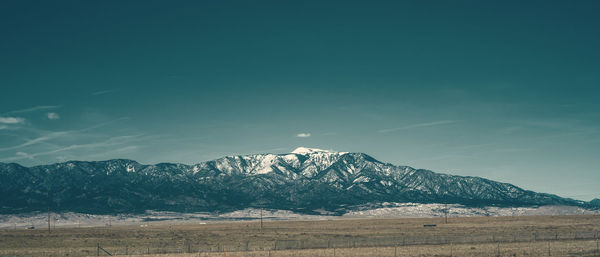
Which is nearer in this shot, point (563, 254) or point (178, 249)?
point (563, 254)

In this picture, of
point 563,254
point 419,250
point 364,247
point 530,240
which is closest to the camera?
point 563,254

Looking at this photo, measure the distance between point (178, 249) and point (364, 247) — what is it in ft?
90.3

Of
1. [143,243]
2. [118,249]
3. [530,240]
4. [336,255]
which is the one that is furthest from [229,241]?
[530,240]

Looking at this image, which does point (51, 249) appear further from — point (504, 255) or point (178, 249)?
point (504, 255)

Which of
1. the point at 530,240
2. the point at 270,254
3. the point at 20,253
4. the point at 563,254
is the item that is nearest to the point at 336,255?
the point at 270,254

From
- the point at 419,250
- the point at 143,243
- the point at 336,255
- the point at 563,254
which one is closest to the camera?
the point at 563,254

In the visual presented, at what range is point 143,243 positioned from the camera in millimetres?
86312

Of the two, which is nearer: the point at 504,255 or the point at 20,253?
the point at 504,255

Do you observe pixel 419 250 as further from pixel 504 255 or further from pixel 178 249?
pixel 178 249

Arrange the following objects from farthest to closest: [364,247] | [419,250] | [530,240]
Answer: [530,240] → [364,247] → [419,250]

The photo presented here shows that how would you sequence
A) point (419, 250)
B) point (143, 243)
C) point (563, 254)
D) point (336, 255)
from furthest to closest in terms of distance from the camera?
point (143, 243)
point (419, 250)
point (336, 255)
point (563, 254)

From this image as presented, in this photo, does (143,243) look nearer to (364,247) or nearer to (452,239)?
(364,247)

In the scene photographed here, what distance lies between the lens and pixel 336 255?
59344 mm

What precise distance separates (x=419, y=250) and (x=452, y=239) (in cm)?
1773
